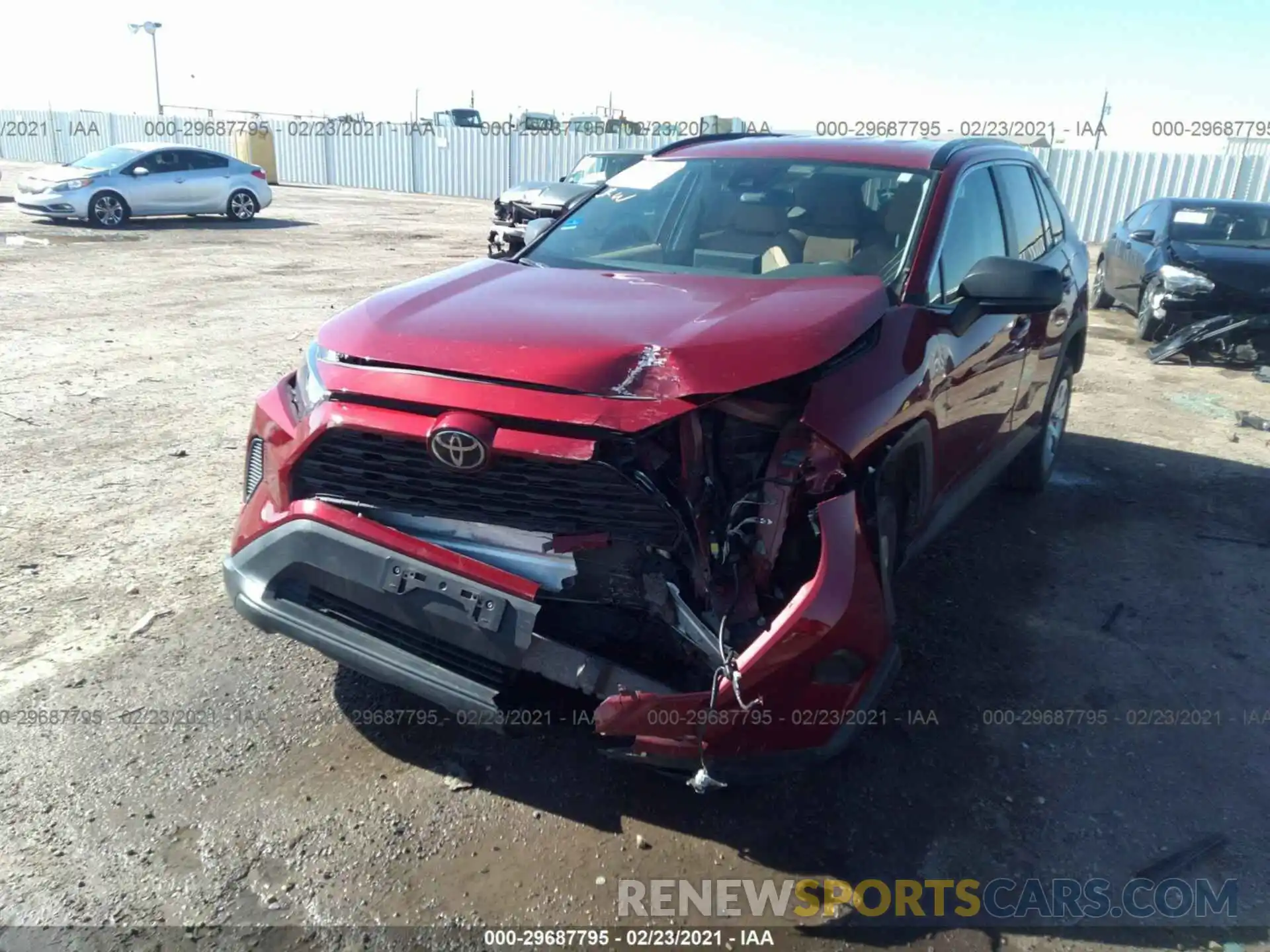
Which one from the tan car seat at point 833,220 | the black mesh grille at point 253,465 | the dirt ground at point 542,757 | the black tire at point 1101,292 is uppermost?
the tan car seat at point 833,220

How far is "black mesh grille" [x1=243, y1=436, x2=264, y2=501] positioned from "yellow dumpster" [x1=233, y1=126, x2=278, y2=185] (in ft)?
98.5

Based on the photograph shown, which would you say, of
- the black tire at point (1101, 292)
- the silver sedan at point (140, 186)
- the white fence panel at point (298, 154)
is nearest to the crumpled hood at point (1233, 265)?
the black tire at point (1101, 292)

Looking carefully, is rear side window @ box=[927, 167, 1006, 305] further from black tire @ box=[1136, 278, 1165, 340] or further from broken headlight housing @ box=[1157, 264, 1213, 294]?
black tire @ box=[1136, 278, 1165, 340]

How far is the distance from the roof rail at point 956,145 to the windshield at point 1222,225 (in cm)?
685

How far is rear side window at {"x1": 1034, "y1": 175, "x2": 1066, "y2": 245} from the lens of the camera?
5285mm

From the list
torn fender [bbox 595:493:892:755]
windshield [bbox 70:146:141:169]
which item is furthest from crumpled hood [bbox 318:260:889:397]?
windshield [bbox 70:146:141:169]

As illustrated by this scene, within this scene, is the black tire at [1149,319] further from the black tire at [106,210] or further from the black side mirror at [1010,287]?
the black tire at [106,210]

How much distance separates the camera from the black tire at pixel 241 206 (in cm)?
1883

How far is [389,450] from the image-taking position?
2.66 metres

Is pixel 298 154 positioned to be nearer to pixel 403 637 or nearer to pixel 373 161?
pixel 373 161

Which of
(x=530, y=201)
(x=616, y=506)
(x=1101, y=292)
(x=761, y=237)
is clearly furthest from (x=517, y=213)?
(x=616, y=506)

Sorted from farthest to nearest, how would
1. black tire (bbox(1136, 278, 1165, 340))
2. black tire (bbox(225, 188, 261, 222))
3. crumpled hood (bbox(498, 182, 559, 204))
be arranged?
black tire (bbox(225, 188, 261, 222)) < crumpled hood (bbox(498, 182, 559, 204)) < black tire (bbox(1136, 278, 1165, 340))

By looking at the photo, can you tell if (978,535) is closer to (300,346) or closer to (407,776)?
(407,776)

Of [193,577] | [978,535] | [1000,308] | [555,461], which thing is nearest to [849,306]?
[1000,308]
